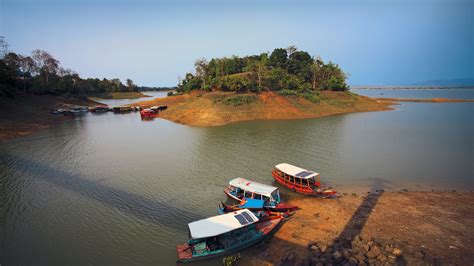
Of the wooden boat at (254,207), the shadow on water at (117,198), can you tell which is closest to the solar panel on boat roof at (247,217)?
the wooden boat at (254,207)

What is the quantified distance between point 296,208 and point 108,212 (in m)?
15.7

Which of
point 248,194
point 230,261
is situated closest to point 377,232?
point 248,194

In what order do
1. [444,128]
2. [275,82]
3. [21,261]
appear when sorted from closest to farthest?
[21,261]
[444,128]
[275,82]

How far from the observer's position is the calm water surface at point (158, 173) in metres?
17.2

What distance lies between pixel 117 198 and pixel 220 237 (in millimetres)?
12935

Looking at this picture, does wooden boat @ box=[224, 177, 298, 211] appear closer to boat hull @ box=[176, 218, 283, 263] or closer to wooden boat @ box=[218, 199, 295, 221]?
wooden boat @ box=[218, 199, 295, 221]


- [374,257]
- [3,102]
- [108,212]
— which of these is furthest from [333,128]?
[3,102]

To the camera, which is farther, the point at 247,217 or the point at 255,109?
the point at 255,109

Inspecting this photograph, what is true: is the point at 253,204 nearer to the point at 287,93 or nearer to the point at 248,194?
the point at 248,194

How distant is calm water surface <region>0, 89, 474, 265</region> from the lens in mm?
17219

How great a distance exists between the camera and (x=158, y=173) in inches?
1154

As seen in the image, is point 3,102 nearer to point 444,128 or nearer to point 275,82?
point 275,82

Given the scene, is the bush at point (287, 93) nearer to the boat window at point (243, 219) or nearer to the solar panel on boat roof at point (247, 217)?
the solar panel on boat roof at point (247, 217)

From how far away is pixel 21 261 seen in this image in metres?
15.4
